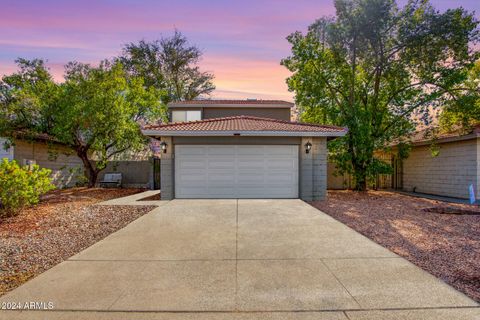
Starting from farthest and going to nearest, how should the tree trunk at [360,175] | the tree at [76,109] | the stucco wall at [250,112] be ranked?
the stucco wall at [250,112], the tree trunk at [360,175], the tree at [76,109]

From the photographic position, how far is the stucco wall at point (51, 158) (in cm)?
1374

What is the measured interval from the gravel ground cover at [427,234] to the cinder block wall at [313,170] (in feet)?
2.50

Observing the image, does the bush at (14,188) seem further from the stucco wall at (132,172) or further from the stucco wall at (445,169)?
the stucco wall at (445,169)

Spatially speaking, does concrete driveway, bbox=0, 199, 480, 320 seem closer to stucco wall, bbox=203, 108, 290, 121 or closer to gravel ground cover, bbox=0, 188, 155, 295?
gravel ground cover, bbox=0, 188, 155, 295

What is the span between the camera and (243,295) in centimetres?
347

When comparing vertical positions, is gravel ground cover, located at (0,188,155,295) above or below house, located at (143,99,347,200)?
below

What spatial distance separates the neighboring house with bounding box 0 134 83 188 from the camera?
13251mm

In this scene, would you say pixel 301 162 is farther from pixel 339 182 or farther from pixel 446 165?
pixel 446 165

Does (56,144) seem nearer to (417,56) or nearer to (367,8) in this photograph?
(367,8)

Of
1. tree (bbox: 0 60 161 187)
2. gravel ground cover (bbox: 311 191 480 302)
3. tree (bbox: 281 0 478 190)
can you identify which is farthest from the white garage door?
tree (bbox: 281 0 478 190)

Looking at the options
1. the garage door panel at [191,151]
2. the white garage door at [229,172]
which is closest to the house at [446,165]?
the white garage door at [229,172]

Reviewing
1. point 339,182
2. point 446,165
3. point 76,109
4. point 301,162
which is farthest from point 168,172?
point 446,165

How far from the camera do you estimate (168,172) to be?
11156 mm

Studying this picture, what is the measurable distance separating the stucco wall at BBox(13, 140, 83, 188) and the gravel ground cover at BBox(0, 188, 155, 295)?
17.1 feet
